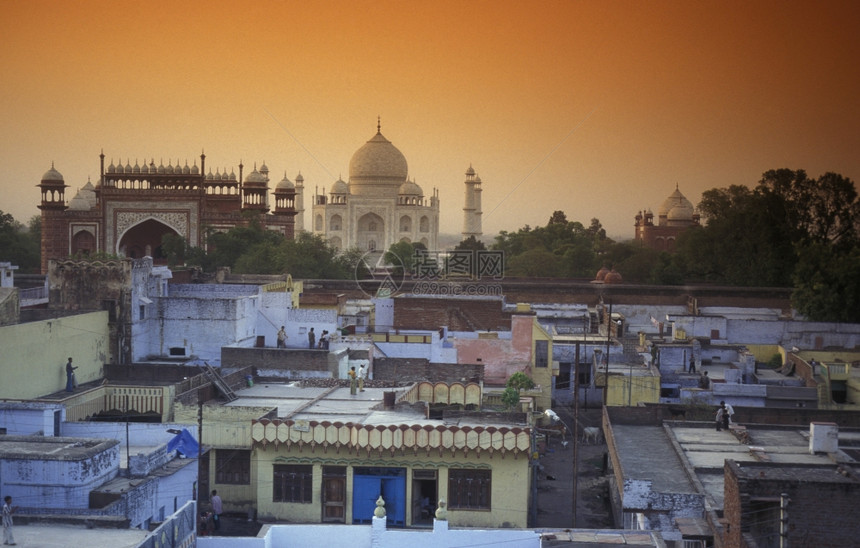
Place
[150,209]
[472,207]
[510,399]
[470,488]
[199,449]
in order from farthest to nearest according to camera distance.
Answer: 1. [472,207]
2. [150,209]
3. [510,399]
4. [470,488]
5. [199,449]

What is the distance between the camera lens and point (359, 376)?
60.4 feet

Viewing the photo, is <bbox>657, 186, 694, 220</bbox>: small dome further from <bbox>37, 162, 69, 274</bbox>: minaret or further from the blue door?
the blue door

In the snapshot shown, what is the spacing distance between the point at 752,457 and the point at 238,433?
21.5ft

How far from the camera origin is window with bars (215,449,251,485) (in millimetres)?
14875

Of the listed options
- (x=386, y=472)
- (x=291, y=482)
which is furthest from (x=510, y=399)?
(x=291, y=482)

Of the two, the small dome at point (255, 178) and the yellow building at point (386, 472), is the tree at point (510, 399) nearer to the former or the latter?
the yellow building at point (386, 472)

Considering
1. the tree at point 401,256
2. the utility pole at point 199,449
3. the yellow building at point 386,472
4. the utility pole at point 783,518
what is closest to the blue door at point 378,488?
the yellow building at point 386,472

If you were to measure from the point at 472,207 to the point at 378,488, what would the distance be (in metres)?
54.4

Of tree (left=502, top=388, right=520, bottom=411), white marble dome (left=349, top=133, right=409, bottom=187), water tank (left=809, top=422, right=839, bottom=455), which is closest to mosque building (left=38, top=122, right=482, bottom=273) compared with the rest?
white marble dome (left=349, top=133, right=409, bottom=187)

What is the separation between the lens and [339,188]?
61.9 meters

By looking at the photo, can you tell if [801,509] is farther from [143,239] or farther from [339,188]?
[339,188]

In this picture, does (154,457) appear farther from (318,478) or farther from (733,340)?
(733,340)

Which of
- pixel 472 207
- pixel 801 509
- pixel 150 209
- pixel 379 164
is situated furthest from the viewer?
pixel 472 207

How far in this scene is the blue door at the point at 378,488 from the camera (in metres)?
14.3
